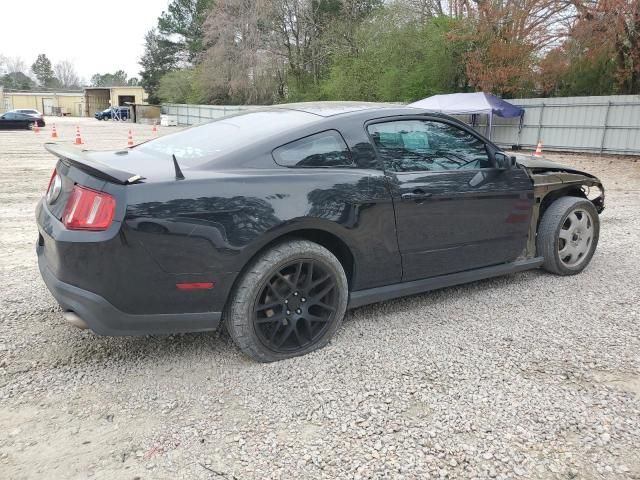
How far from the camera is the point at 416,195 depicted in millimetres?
3498

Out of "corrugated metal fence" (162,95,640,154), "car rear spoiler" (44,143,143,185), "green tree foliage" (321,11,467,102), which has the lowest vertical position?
"car rear spoiler" (44,143,143,185)

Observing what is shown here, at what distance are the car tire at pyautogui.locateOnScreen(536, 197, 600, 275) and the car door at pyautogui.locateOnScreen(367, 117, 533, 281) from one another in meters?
0.39

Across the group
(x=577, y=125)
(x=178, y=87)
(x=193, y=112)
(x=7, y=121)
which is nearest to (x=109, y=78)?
(x=178, y=87)

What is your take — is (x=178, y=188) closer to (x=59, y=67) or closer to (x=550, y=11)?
(x=550, y=11)

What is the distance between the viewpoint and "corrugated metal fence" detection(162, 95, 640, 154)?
18.2 m

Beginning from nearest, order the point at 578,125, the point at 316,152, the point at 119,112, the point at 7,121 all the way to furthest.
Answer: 1. the point at 316,152
2. the point at 578,125
3. the point at 7,121
4. the point at 119,112

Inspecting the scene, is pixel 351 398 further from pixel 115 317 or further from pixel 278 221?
pixel 115 317

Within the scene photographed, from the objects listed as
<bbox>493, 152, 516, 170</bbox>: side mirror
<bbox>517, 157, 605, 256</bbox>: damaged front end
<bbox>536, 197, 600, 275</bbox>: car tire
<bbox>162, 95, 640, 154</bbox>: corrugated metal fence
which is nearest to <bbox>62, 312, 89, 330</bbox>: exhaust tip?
<bbox>493, 152, 516, 170</bbox>: side mirror

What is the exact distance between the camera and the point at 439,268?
3750 millimetres

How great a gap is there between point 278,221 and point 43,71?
139331 mm

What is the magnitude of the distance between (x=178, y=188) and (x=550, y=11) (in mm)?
22782

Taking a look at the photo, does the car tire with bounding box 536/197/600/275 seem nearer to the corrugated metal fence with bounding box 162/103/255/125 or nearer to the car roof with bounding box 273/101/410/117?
the car roof with bounding box 273/101/410/117

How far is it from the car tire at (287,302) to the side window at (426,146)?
0.88 metres

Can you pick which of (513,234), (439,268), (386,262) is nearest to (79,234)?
(386,262)
